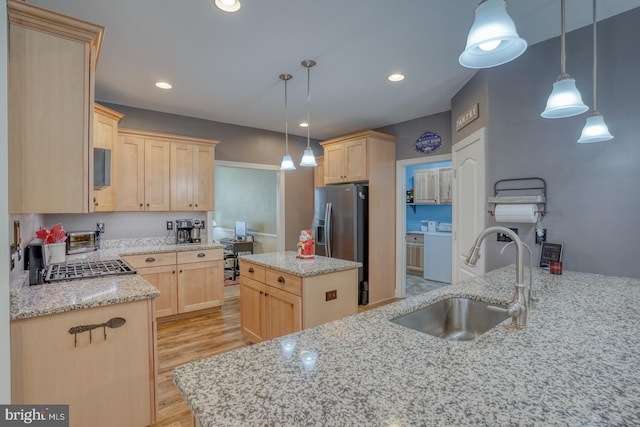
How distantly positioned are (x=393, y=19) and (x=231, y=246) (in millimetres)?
5007

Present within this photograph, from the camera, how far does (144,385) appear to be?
177 cm

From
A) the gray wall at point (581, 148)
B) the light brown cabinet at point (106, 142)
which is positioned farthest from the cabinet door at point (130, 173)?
the gray wall at point (581, 148)

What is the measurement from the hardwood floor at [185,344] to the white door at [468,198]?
1592 millimetres

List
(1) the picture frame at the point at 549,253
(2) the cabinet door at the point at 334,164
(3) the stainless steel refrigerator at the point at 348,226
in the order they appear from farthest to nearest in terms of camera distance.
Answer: (2) the cabinet door at the point at 334,164 < (3) the stainless steel refrigerator at the point at 348,226 < (1) the picture frame at the point at 549,253

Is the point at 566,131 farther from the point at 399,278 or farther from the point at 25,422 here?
the point at 25,422

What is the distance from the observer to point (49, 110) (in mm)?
1551

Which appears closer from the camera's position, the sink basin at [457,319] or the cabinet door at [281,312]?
the sink basin at [457,319]

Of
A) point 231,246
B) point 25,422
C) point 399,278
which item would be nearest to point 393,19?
point 25,422

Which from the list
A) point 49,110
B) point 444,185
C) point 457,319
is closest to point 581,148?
point 457,319

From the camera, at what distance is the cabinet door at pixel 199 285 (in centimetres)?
367

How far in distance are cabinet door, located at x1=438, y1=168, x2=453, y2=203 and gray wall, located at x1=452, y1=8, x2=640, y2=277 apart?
318 cm

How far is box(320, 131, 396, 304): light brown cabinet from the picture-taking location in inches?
169

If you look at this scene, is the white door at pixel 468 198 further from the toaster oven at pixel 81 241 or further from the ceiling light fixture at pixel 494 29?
the toaster oven at pixel 81 241

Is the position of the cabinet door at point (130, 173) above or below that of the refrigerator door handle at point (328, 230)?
above
